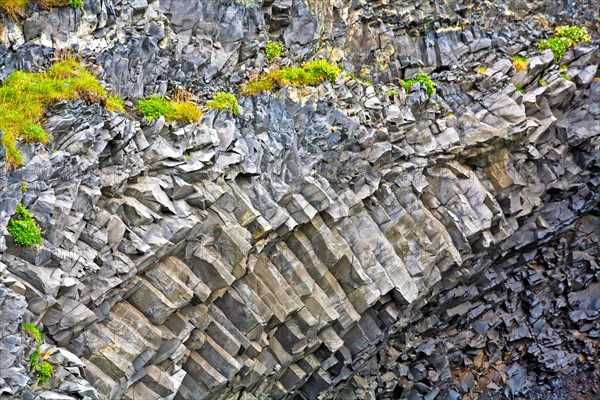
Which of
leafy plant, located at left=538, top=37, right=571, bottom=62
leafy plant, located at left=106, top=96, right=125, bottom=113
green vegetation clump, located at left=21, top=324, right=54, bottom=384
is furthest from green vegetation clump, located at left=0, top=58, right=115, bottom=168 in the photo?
leafy plant, located at left=538, top=37, right=571, bottom=62

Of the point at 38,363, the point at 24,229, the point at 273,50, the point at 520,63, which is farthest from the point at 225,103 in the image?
the point at 520,63

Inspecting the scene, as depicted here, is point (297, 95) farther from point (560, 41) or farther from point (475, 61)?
point (560, 41)

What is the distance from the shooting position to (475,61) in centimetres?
2734

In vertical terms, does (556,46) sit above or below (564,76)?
above

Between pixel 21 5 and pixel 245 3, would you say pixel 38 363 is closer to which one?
pixel 21 5

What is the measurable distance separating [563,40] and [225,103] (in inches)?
527

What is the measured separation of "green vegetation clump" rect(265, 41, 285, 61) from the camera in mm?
23219

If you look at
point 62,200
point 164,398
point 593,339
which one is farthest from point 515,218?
point 62,200

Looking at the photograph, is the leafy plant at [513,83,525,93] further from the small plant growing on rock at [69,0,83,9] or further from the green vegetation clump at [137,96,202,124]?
the small plant growing on rock at [69,0,83,9]

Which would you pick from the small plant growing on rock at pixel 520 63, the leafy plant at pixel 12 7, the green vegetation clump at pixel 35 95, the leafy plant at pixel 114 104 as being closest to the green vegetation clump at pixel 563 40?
the small plant growing on rock at pixel 520 63

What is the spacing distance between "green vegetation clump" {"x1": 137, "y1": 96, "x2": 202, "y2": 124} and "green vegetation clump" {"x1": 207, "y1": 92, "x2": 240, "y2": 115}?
636 millimetres

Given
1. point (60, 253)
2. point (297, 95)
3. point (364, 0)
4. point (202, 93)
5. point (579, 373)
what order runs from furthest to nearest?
1. point (579, 373)
2. point (364, 0)
3. point (297, 95)
4. point (202, 93)
5. point (60, 253)

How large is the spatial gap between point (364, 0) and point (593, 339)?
15157 millimetres

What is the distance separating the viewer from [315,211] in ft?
68.8
